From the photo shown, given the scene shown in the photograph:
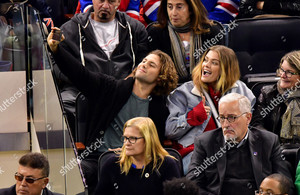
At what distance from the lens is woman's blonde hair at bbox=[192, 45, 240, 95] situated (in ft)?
16.8

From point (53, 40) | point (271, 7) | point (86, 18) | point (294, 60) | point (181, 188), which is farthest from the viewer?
point (271, 7)

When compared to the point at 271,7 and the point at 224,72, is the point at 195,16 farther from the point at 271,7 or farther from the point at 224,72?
the point at 271,7

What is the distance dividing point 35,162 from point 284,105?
2.02 metres

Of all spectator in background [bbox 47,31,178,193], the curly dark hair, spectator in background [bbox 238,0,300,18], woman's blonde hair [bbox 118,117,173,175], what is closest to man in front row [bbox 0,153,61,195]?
woman's blonde hair [bbox 118,117,173,175]

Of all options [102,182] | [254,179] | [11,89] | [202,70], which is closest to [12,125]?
[11,89]

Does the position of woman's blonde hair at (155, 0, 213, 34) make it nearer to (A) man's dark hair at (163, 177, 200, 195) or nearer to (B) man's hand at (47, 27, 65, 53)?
(B) man's hand at (47, 27, 65, 53)

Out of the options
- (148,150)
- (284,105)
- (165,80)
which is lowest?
(148,150)

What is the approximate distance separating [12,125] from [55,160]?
28.5 inches

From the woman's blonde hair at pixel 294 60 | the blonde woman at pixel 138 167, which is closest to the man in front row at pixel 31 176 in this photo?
the blonde woman at pixel 138 167

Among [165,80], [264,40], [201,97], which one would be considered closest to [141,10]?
[264,40]

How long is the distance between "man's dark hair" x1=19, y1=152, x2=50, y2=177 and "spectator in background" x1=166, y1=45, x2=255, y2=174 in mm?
1090

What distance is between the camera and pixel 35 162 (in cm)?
411

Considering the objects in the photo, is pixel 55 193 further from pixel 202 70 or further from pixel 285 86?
pixel 285 86

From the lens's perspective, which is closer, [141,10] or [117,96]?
[117,96]
